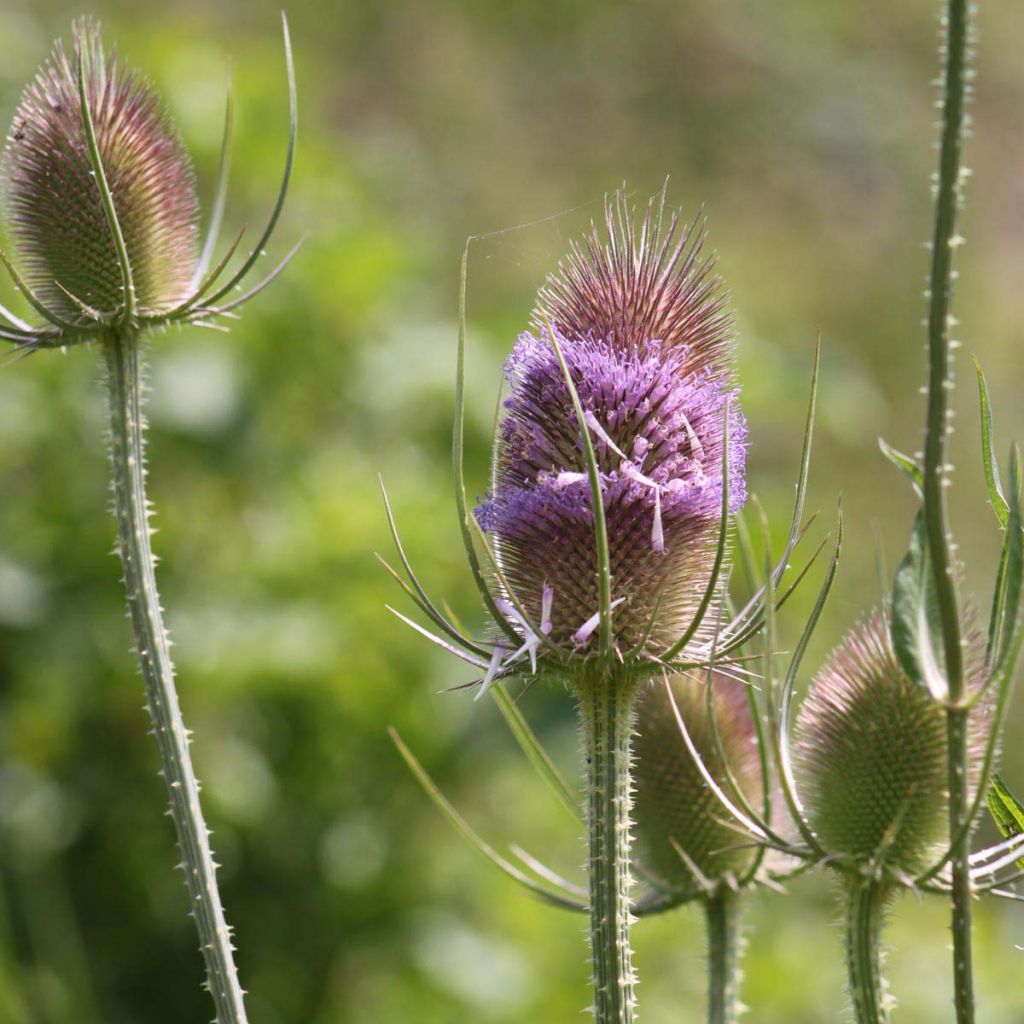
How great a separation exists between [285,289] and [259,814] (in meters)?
1.93

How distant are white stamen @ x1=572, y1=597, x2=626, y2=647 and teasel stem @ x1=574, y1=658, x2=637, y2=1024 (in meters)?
0.03

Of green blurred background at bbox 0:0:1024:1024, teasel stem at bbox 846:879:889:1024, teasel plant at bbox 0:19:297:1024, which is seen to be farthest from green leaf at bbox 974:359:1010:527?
green blurred background at bbox 0:0:1024:1024

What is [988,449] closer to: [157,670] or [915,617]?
[915,617]

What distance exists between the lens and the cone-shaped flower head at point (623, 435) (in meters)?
1.49

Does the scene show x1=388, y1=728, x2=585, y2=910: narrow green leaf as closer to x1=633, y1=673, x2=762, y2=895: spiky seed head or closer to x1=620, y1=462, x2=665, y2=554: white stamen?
x1=633, y1=673, x2=762, y2=895: spiky seed head

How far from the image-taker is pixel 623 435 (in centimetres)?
150

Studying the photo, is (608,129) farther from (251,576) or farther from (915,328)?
(251,576)

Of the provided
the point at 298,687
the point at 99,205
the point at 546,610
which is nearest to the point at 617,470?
the point at 546,610

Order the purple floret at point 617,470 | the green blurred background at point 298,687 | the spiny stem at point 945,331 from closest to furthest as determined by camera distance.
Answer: the spiny stem at point 945,331 → the purple floret at point 617,470 → the green blurred background at point 298,687

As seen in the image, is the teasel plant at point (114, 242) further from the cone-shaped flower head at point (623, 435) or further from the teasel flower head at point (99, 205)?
the cone-shaped flower head at point (623, 435)

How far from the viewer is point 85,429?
15.2ft

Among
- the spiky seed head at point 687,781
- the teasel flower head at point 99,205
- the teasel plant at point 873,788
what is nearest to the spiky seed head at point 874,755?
the teasel plant at point 873,788

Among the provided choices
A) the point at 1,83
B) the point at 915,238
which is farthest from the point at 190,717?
the point at 915,238

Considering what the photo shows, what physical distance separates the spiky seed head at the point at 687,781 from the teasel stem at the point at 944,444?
2.42 ft
